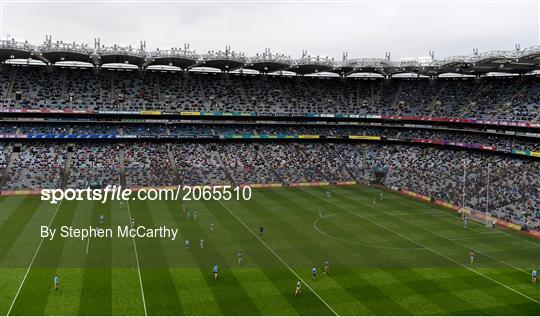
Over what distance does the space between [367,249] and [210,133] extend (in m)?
47.4

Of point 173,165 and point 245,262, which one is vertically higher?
point 173,165

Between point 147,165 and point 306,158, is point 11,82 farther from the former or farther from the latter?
point 306,158

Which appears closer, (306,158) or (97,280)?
Answer: (97,280)

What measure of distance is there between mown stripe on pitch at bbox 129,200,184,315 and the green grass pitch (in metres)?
0.08

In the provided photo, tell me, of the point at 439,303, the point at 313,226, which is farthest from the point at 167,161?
the point at 439,303

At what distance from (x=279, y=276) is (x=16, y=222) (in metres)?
29.9

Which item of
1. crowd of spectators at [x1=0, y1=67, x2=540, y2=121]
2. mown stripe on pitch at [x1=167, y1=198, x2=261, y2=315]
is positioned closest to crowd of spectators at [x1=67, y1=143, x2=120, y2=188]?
crowd of spectators at [x1=0, y1=67, x2=540, y2=121]

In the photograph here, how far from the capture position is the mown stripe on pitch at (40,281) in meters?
27.7

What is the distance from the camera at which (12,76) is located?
7825 cm

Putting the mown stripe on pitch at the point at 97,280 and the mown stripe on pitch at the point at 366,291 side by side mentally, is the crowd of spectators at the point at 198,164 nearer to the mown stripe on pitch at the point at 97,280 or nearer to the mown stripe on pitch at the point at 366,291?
the mown stripe on pitch at the point at 97,280

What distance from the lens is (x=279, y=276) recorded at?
1340 inches

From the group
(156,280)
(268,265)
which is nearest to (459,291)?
(268,265)

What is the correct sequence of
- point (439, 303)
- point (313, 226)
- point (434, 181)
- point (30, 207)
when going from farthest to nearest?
point (434, 181)
point (30, 207)
point (313, 226)
point (439, 303)

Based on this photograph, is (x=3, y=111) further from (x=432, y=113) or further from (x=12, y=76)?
(x=432, y=113)
